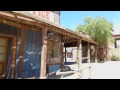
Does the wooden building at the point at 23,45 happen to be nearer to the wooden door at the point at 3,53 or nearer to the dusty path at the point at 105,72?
the wooden door at the point at 3,53

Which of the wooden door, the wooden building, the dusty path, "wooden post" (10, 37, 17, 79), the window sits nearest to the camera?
the wooden building

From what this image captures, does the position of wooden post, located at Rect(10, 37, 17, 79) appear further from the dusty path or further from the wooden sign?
the dusty path

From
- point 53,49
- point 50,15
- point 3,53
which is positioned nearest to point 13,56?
point 3,53

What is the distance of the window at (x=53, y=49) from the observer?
9.91m

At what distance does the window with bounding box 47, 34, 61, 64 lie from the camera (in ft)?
32.5

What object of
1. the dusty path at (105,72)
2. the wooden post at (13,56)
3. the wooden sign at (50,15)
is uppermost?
the wooden sign at (50,15)

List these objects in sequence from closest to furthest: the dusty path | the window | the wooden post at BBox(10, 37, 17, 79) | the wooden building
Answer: the wooden building < the wooden post at BBox(10, 37, 17, 79) < the dusty path < the window

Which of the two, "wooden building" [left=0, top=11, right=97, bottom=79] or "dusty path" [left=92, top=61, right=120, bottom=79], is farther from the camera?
"dusty path" [left=92, top=61, right=120, bottom=79]

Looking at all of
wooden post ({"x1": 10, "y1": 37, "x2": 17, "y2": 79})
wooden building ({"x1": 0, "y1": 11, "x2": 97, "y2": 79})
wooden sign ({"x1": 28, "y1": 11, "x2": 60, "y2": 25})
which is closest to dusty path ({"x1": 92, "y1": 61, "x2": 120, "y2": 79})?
wooden building ({"x1": 0, "y1": 11, "x2": 97, "y2": 79})

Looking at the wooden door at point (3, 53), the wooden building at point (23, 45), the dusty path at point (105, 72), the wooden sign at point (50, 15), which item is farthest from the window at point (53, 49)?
the wooden door at point (3, 53)
